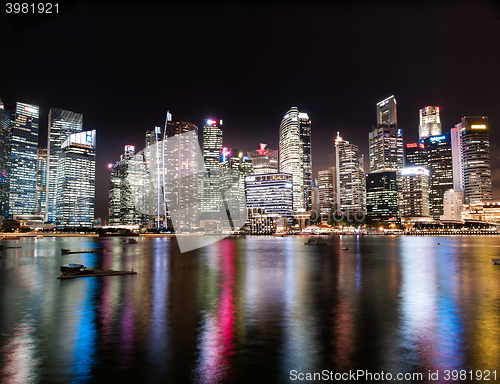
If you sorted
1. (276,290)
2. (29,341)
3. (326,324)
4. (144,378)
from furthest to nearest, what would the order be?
1. (276,290)
2. (326,324)
3. (29,341)
4. (144,378)

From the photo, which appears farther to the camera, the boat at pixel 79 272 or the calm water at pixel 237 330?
the boat at pixel 79 272

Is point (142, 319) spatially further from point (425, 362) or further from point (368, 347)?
point (425, 362)

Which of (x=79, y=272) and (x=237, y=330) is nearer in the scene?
(x=237, y=330)

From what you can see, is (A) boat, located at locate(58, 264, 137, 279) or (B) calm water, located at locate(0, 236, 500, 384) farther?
(A) boat, located at locate(58, 264, 137, 279)

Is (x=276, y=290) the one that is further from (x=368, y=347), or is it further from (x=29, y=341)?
(x=29, y=341)

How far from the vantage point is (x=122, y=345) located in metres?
14.3

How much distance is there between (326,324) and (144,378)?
9.45 m

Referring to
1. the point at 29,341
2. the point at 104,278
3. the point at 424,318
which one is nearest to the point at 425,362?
the point at 424,318

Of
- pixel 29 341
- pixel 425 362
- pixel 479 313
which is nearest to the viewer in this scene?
pixel 425 362

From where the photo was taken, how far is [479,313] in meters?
20.1

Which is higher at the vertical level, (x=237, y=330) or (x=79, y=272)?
(x=237, y=330)

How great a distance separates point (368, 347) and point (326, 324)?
3835mm

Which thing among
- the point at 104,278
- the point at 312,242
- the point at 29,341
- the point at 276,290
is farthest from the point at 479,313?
the point at 312,242

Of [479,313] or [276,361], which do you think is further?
[479,313]
